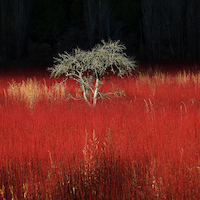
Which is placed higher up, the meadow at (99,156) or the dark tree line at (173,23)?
the dark tree line at (173,23)

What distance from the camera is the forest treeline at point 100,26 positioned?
2217 cm

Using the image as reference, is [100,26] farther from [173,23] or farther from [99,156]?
[99,156]

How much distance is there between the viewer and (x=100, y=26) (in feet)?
75.7

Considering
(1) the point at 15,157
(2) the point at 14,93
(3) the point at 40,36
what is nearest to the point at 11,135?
(1) the point at 15,157

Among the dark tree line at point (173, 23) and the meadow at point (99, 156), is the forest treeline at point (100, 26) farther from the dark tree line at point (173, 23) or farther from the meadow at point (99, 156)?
the meadow at point (99, 156)

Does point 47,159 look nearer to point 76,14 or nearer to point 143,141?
point 143,141

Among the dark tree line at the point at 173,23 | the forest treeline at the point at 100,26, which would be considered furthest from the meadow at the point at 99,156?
the forest treeline at the point at 100,26

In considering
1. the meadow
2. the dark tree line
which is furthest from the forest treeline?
the meadow

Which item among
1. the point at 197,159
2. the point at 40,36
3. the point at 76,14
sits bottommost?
the point at 197,159

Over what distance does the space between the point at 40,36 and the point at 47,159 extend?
89.4 ft

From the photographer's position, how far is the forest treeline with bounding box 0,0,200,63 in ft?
72.7

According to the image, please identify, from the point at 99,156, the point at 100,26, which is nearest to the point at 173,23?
the point at 100,26

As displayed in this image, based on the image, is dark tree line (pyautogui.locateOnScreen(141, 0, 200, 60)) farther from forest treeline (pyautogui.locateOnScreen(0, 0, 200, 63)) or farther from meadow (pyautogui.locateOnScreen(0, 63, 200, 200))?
meadow (pyautogui.locateOnScreen(0, 63, 200, 200))

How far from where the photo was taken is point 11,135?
13.0 feet
